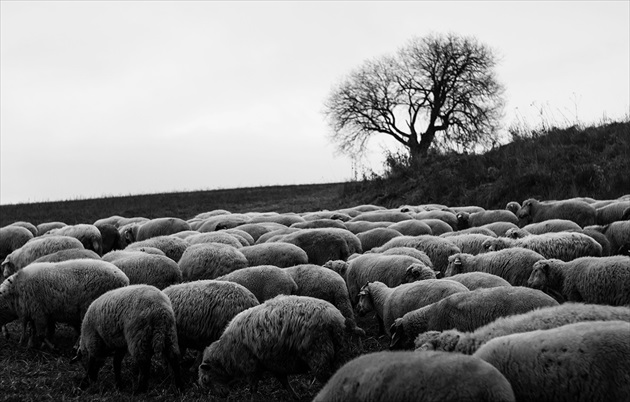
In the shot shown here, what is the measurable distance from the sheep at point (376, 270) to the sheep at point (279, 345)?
2.74 m

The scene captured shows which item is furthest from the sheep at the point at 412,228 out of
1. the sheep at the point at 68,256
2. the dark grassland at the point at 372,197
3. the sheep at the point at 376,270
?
the sheep at the point at 68,256

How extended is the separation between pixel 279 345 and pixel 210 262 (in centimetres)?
392

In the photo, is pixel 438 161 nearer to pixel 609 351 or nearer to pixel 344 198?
pixel 344 198

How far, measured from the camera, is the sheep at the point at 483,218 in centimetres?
1602

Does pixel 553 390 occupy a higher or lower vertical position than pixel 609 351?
lower

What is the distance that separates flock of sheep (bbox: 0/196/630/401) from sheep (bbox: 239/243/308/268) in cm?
3

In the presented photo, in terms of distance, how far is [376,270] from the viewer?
989 cm

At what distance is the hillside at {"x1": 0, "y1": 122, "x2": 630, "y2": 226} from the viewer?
20.1m

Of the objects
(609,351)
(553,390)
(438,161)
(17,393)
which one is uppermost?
(438,161)

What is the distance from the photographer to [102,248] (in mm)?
16031

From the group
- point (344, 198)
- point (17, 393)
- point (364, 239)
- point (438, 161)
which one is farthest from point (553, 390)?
point (344, 198)

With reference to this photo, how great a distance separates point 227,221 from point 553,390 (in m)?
13.1

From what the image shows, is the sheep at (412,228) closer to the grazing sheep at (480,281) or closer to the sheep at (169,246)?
the sheep at (169,246)

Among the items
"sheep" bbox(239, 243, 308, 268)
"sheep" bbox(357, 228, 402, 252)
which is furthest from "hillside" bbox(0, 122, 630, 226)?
"sheep" bbox(239, 243, 308, 268)
